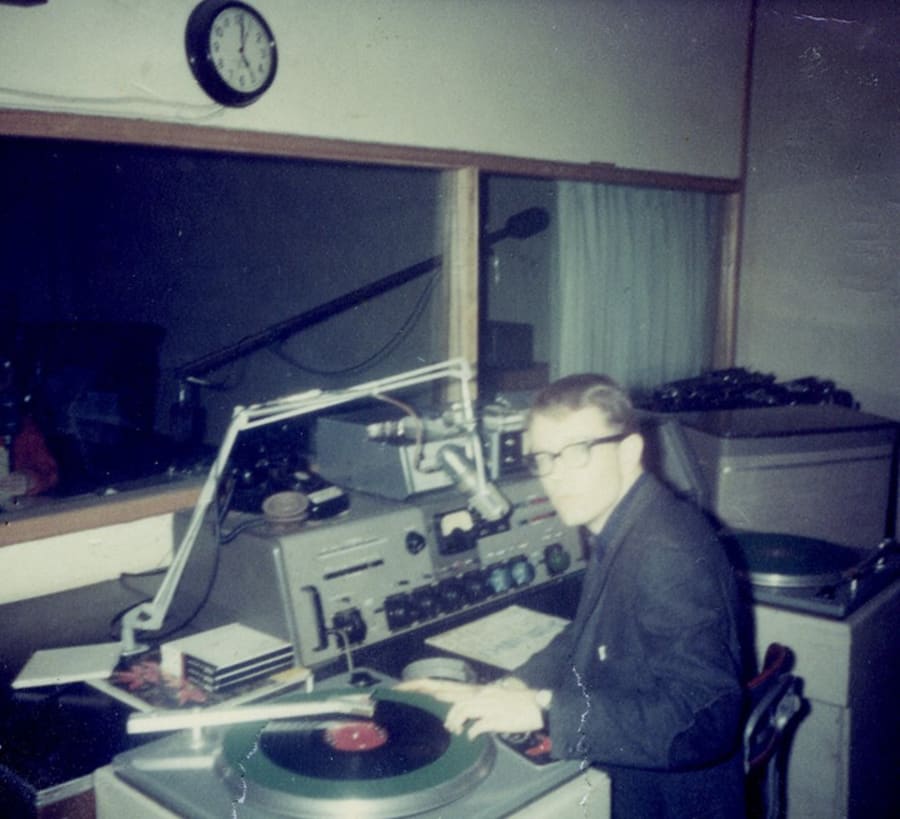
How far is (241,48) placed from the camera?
2.15m

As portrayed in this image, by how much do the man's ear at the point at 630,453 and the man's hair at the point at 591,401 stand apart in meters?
0.02

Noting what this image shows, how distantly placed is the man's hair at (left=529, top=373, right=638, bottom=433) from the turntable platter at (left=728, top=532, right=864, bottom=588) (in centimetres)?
80

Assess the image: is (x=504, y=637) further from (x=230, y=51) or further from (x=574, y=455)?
(x=230, y=51)

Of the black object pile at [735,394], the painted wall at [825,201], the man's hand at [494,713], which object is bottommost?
the man's hand at [494,713]

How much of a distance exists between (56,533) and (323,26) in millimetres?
1436

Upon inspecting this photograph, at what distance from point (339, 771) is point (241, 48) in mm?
1669

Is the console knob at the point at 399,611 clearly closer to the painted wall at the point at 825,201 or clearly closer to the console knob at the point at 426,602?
the console knob at the point at 426,602

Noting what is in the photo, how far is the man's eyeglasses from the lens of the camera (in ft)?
5.34

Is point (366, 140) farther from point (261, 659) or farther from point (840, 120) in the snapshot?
point (840, 120)

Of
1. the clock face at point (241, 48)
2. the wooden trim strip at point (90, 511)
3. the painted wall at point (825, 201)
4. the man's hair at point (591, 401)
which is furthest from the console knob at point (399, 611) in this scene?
the painted wall at point (825, 201)

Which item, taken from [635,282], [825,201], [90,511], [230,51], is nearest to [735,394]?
[635,282]

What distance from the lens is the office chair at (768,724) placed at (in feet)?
5.50

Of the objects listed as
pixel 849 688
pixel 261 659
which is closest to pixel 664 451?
pixel 849 688

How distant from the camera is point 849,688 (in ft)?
6.88
